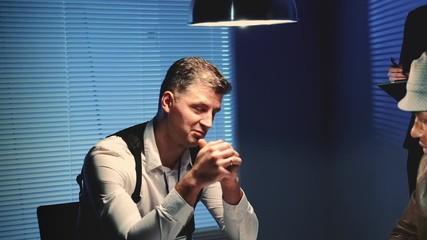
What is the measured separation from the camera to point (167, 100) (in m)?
1.94

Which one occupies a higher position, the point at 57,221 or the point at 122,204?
the point at 122,204

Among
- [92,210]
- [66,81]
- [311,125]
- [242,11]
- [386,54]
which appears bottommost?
[311,125]

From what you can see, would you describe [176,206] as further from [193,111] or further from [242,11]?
[242,11]

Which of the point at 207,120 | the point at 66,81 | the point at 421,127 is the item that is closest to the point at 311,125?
the point at 66,81

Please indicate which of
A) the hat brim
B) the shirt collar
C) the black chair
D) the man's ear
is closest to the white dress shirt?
the shirt collar

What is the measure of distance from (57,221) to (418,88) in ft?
4.05

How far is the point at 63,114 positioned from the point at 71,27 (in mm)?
467

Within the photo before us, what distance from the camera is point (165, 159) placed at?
6.55 ft

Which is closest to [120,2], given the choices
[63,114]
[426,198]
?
[63,114]

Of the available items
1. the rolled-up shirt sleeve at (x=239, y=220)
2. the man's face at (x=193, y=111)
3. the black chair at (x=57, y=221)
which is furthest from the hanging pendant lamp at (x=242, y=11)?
the black chair at (x=57, y=221)

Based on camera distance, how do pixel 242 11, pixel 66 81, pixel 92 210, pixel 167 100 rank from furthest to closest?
pixel 66 81 < pixel 167 100 < pixel 92 210 < pixel 242 11

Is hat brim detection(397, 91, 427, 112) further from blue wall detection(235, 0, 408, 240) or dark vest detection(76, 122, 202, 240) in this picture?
blue wall detection(235, 0, 408, 240)

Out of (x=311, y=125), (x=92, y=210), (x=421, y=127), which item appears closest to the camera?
(x=421, y=127)

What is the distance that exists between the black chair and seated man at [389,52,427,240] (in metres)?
1.05
